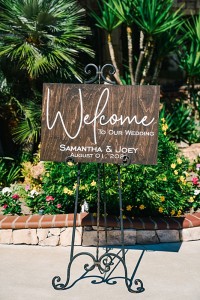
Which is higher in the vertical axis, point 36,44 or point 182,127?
point 36,44

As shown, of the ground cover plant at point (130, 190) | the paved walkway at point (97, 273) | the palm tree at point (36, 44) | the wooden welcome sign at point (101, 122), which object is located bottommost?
the paved walkway at point (97, 273)

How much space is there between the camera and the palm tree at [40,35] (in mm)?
7148

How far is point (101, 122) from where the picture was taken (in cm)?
422

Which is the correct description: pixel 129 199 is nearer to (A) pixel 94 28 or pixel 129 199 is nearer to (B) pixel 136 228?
(B) pixel 136 228

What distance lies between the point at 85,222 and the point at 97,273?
83cm

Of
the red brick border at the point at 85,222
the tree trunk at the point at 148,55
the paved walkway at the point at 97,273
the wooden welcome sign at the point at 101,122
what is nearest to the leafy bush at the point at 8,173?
the red brick border at the point at 85,222

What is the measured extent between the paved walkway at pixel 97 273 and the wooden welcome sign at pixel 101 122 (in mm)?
1091

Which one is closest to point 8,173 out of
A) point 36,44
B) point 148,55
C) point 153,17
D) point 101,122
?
point 36,44

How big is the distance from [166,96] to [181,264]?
579cm

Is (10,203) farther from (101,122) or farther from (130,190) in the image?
(101,122)

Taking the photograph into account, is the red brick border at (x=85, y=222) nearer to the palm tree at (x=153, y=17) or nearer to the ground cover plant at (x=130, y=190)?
the ground cover plant at (x=130, y=190)

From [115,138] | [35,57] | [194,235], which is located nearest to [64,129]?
[115,138]

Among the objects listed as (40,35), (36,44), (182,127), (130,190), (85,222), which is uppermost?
(40,35)

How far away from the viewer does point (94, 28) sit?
412 inches
